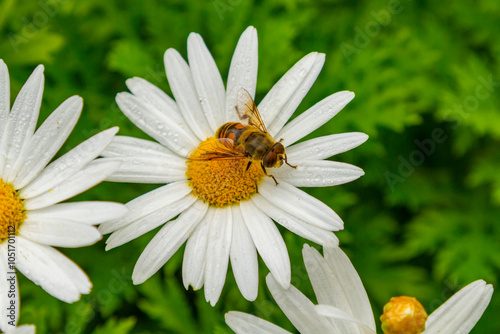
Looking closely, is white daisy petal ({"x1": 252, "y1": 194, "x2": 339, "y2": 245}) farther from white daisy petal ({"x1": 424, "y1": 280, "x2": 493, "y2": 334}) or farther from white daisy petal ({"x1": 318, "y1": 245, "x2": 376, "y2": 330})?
white daisy petal ({"x1": 424, "y1": 280, "x2": 493, "y2": 334})

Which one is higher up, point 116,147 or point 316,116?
point 116,147

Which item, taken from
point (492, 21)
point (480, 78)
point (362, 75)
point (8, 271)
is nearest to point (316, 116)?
point (362, 75)

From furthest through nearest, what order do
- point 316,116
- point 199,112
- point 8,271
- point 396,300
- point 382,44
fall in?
point 382,44 → point 199,112 → point 316,116 → point 8,271 → point 396,300

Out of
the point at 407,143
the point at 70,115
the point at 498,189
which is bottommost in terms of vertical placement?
the point at 498,189

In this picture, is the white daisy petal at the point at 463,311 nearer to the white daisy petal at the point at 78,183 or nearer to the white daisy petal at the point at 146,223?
the white daisy petal at the point at 146,223

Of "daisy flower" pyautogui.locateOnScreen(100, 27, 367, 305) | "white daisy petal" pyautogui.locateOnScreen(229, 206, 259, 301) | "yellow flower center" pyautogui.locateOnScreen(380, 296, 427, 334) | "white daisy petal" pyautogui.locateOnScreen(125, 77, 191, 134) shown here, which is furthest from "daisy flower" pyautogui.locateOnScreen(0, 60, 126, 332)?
"yellow flower center" pyautogui.locateOnScreen(380, 296, 427, 334)

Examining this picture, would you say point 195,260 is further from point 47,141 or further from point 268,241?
point 47,141

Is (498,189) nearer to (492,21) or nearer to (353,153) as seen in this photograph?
(353,153)

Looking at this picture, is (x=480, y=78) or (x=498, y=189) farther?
(x=480, y=78)
